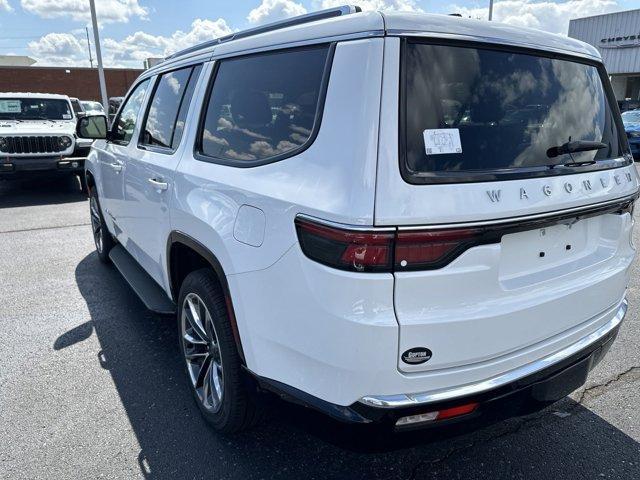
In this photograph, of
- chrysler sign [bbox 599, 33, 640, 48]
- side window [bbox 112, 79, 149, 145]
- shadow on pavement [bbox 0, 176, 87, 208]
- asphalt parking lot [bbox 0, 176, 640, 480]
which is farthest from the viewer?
chrysler sign [bbox 599, 33, 640, 48]

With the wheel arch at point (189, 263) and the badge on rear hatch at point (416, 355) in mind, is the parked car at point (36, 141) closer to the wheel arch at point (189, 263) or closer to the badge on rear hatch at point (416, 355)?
the wheel arch at point (189, 263)

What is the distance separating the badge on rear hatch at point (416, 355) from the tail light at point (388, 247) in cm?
Answer: 28

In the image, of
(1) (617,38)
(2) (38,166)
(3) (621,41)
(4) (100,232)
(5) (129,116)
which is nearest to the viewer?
(5) (129,116)

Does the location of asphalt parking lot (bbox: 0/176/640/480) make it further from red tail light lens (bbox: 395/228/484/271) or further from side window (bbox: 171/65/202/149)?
side window (bbox: 171/65/202/149)

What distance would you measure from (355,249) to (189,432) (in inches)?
66.0

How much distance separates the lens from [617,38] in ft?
102

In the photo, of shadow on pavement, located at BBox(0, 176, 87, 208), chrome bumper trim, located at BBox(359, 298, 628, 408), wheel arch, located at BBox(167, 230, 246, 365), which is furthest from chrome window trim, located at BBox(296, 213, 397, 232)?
shadow on pavement, located at BBox(0, 176, 87, 208)

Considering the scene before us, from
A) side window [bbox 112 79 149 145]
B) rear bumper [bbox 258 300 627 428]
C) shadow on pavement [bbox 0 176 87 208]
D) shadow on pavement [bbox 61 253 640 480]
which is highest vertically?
side window [bbox 112 79 149 145]

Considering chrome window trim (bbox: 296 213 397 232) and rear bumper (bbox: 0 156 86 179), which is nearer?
chrome window trim (bbox: 296 213 397 232)

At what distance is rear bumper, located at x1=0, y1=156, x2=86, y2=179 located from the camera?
9125 millimetres

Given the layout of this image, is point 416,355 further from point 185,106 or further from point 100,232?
point 100,232

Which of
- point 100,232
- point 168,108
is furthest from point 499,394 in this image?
point 100,232

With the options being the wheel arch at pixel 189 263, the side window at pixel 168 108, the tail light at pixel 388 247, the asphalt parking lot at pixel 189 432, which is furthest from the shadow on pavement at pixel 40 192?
the tail light at pixel 388 247

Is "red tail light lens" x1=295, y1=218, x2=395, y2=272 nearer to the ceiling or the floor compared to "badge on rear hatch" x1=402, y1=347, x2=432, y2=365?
nearer to the ceiling
